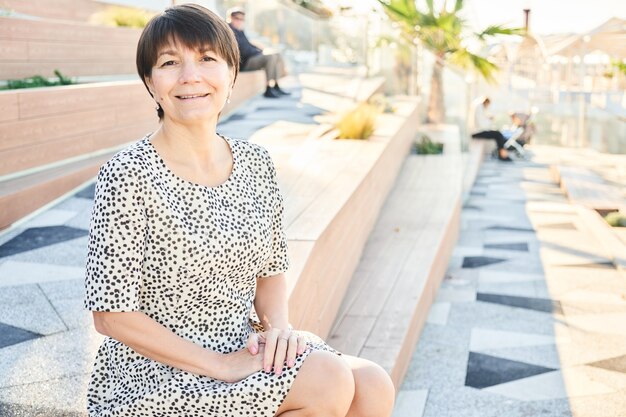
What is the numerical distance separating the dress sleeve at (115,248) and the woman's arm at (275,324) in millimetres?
311

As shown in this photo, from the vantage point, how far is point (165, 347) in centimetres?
173

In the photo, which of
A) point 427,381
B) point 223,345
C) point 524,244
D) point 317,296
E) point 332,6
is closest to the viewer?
point 223,345

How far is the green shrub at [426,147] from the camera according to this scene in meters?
8.62

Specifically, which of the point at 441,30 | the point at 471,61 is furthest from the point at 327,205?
the point at 471,61

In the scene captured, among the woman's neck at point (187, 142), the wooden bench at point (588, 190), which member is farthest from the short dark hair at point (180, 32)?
the wooden bench at point (588, 190)

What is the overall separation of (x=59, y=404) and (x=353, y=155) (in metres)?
3.99

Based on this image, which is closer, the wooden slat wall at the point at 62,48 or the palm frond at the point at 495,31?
the wooden slat wall at the point at 62,48

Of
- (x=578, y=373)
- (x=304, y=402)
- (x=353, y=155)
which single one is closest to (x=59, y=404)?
(x=304, y=402)

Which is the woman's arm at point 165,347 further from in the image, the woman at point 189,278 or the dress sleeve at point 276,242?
the dress sleeve at point 276,242

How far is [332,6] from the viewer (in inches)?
1029

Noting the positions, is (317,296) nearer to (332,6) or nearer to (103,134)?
(103,134)

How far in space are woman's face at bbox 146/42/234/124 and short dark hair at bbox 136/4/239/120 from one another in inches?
0.6

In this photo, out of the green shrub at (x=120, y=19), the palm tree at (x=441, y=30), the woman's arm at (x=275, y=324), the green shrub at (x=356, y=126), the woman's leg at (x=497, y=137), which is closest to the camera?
the woman's arm at (x=275, y=324)

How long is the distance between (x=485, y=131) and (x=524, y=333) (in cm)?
1083
